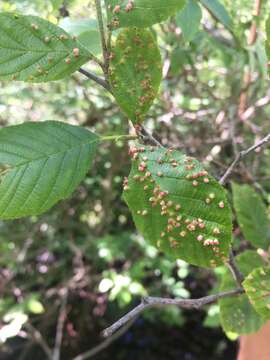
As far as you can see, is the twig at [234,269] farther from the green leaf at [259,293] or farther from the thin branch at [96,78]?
the thin branch at [96,78]

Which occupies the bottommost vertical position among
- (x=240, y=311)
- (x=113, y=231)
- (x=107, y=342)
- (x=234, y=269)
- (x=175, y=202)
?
(x=107, y=342)

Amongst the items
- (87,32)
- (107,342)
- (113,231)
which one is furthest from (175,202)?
(113,231)

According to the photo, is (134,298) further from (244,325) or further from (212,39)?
(244,325)

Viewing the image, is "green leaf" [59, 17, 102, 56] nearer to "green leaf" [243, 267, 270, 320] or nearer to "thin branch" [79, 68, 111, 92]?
"thin branch" [79, 68, 111, 92]

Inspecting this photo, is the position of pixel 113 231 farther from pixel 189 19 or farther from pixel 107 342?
pixel 189 19

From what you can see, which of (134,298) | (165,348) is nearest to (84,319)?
(134,298)

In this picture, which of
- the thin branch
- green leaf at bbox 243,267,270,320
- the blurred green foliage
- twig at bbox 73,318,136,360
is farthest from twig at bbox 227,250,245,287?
twig at bbox 73,318,136,360
